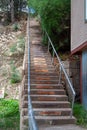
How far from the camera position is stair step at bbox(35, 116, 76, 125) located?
461 inches

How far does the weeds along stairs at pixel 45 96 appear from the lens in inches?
468

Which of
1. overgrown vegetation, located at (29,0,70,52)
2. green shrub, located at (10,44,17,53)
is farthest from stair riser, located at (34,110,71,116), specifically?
green shrub, located at (10,44,17,53)

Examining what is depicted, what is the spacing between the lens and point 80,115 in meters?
13.1

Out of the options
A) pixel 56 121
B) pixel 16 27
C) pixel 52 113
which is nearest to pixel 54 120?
pixel 56 121

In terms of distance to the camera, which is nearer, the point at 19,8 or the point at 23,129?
the point at 23,129

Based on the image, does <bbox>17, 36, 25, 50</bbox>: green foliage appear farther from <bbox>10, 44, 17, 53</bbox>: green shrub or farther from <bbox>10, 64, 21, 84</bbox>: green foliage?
<bbox>10, 64, 21, 84</bbox>: green foliage

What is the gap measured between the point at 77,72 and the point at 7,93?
330 centimetres

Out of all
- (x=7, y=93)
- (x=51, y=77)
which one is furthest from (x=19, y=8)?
(x=51, y=77)

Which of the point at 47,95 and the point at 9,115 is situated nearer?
the point at 47,95

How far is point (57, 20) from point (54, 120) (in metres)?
8.07

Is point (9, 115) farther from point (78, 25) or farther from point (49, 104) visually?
point (78, 25)

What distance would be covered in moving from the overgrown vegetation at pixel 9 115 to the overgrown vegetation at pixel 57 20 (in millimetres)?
4598

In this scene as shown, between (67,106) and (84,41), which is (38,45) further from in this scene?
(67,106)

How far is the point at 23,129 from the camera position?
1105 centimetres
